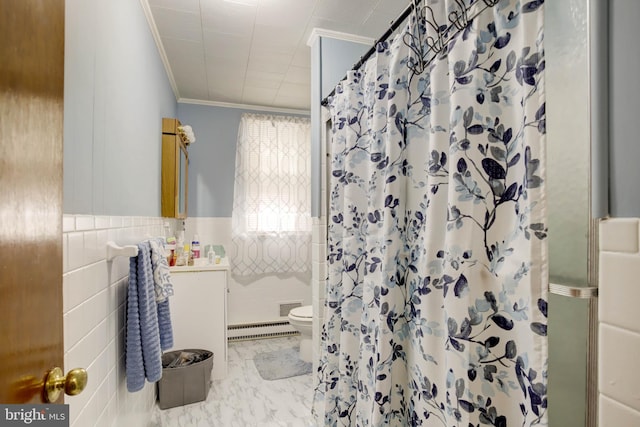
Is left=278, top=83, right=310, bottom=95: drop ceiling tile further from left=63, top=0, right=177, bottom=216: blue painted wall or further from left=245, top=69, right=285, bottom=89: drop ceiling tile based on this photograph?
left=63, top=0, right=177, bottom=216: blue painted wall

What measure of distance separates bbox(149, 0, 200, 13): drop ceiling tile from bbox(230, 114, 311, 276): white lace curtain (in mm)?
1578

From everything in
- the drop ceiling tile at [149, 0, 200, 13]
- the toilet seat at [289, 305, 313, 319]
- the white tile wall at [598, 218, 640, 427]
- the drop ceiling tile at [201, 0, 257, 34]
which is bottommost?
the toilet seat at [289, 305, 313, 319]

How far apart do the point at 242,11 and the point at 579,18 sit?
1756 millimetres

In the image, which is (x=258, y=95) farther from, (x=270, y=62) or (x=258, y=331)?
(x=258, y=331)

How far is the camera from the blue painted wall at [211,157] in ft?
11.1

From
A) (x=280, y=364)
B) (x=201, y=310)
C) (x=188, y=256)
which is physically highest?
(x=188, y=256)

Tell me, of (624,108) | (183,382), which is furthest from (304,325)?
(624,108)

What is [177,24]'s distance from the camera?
79.7 inches

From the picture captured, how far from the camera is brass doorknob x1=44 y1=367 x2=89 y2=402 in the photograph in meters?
0.61

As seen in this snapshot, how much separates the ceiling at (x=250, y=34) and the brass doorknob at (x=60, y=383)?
190cm

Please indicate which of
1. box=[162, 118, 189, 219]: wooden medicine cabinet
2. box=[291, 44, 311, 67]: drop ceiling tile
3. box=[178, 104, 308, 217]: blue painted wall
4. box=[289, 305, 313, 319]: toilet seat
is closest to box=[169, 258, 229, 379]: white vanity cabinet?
box=[162, 118, 189, 219]: wooden medicine cabinet

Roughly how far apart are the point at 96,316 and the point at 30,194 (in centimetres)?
76

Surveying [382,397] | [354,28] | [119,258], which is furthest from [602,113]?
[354,28]

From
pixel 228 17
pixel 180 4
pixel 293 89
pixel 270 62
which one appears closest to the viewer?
pixel 180 4
